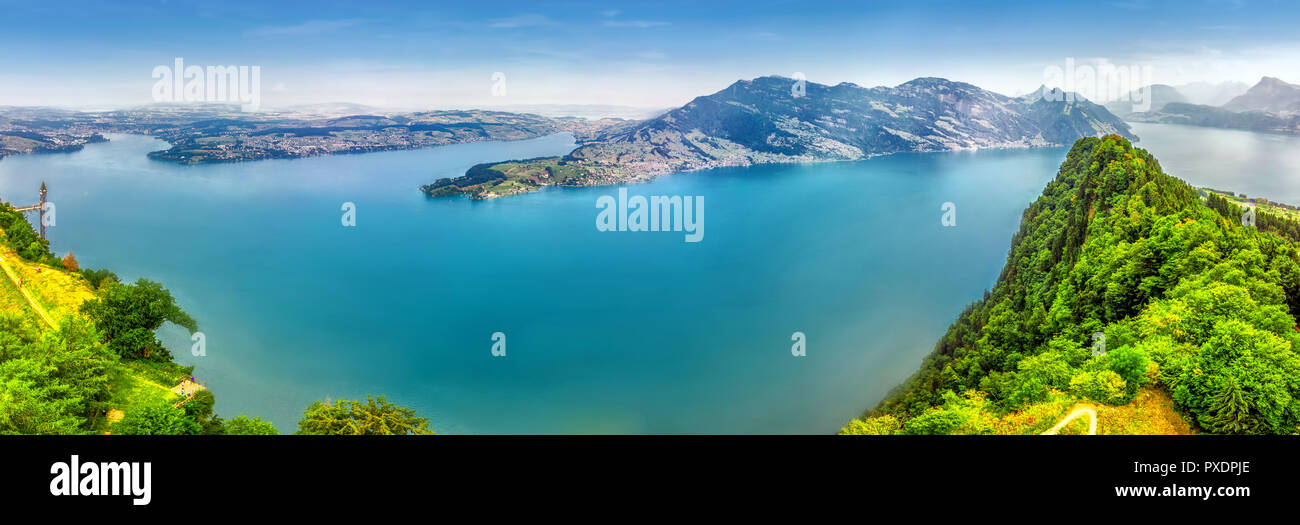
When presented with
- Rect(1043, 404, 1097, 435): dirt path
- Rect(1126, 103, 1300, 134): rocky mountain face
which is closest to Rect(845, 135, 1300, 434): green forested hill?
Rect(1043, 404, 1097, 435): dirt path

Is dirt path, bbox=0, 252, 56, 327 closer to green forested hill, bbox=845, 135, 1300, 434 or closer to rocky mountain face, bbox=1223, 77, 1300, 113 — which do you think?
green forested hill, bbox=845, 135, 1300, 434

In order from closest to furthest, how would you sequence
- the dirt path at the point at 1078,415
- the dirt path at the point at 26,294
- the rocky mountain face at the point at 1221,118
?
the dirt path at the point at 1078,415 < the dirt path at the point at 26,294 < the rocky mountain face at the point at 1221,118

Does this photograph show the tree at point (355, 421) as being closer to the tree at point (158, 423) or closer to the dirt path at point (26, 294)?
the tree at point (158, 423)

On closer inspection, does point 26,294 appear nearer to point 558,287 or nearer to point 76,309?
point 76,309

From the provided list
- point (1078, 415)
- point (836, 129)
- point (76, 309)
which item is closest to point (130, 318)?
point (76, 309)

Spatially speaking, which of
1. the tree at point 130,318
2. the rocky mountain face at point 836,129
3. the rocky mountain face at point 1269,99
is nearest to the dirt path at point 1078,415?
the tree at point 130,318

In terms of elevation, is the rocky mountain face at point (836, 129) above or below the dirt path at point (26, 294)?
above
